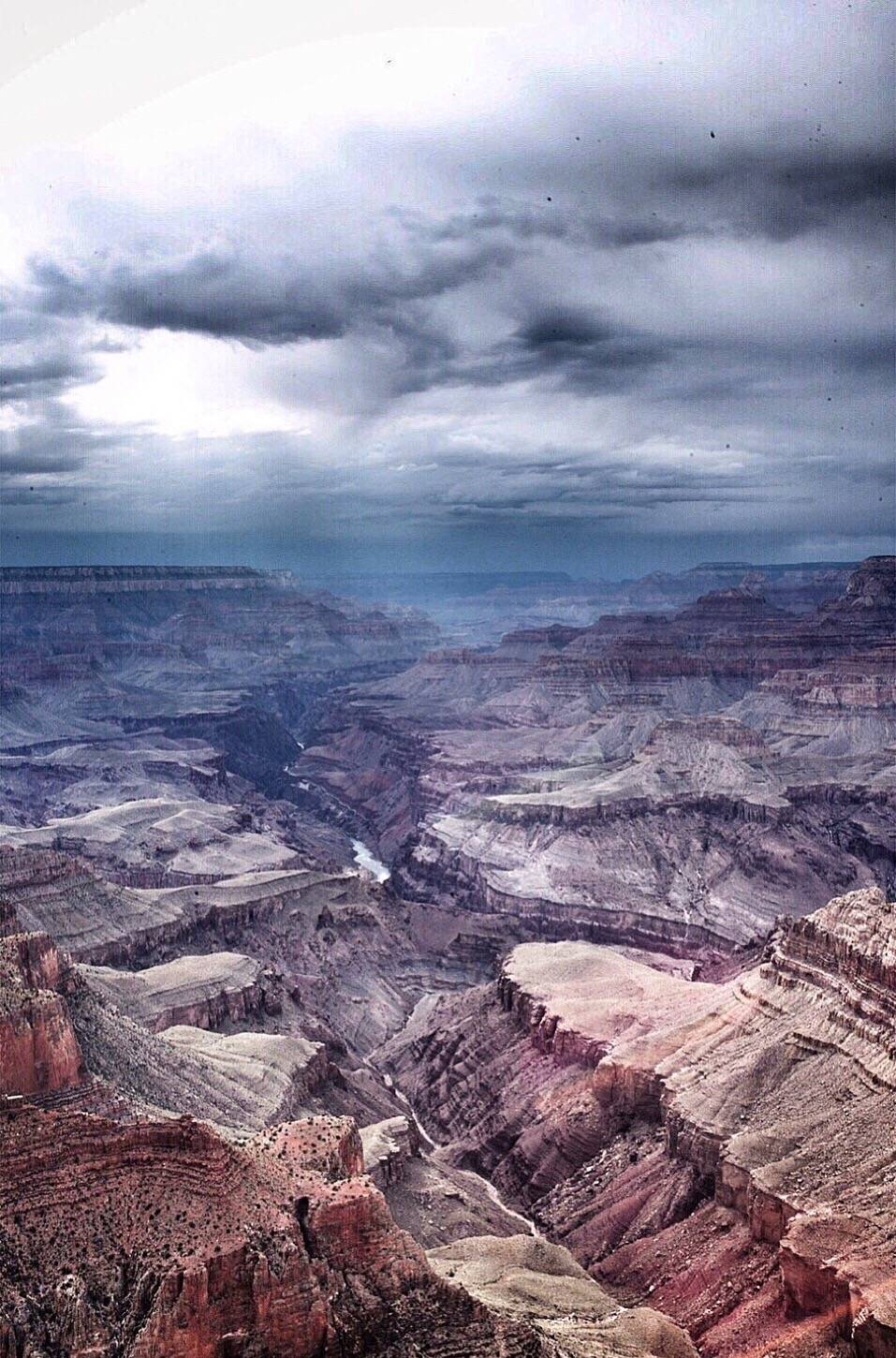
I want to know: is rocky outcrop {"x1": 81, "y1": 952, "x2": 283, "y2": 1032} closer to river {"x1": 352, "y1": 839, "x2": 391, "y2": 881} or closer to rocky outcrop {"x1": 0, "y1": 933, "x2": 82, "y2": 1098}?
rocky outcrop {"x1": 0, "y1": 933, "x2": 82, "y2": 1098}

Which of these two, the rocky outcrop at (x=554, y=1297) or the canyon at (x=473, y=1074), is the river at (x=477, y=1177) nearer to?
the canyon at (x=473, y=1074)

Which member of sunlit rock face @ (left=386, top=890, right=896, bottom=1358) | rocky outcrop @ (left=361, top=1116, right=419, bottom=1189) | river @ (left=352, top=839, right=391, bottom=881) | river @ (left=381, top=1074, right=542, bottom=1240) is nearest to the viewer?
sunlit rock face @ (left=386, top=890, right=896, bottom=1358)

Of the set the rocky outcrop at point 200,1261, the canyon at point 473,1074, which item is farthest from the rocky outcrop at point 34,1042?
the rocky outcrop at point 200,1261

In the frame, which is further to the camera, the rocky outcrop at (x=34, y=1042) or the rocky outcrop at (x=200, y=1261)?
the rocky outcrop at (x=34, y=1042)

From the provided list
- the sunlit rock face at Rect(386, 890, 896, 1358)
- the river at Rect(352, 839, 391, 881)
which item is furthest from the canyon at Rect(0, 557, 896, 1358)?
the river at Rect(352, 839, 391, 881)

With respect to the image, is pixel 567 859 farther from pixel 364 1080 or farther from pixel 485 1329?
pixel 485 1329

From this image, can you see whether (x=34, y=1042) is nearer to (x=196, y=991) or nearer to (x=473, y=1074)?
(x=196, y=991)

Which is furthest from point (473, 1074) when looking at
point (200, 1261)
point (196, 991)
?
point (200, 1261)
